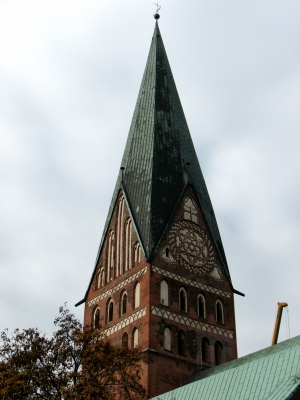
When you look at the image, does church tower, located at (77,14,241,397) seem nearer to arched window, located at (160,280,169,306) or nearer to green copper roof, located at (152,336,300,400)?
arched window, located at (160,280,169,306)

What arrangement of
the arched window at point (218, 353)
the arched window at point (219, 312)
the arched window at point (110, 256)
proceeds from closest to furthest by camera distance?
the arched window at point (218, 353) → the arched window at point (219, 312) → the arched window at point (110, 256)

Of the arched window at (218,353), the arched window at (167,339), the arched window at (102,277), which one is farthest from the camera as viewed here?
the arched window at (102,277)

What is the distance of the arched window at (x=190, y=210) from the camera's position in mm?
40500

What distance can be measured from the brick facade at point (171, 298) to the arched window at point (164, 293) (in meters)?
0.11

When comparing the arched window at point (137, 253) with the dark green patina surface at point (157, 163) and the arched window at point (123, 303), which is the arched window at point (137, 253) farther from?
the arched window at point (123, 303)

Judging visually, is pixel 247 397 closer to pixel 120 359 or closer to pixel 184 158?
pixel 120 359

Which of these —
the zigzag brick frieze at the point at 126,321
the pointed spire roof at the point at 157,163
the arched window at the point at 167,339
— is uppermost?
the pointed spire roof at the point at 157,163

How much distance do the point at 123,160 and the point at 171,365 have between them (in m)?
12.7

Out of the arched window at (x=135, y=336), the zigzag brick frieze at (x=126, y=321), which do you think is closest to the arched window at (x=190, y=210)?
the zigzag brick frieze at (x=126, y=321)

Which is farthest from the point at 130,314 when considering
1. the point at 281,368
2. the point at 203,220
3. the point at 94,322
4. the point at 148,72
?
the point at 148,72

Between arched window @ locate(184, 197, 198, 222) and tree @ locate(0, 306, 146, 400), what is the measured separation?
1354cm

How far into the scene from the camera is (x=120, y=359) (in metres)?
27.3

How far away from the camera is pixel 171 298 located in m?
37.2

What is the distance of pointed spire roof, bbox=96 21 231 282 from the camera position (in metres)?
39.3
